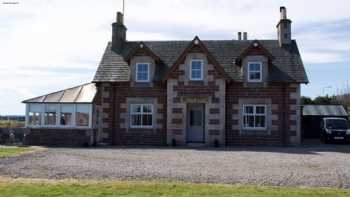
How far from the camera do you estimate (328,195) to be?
10.2m

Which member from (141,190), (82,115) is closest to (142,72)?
(82,115)

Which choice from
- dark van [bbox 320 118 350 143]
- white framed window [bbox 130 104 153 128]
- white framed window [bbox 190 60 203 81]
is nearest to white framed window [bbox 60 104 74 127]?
white framed window [bbox 130 104 153 128]

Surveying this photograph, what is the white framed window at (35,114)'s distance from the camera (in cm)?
2941

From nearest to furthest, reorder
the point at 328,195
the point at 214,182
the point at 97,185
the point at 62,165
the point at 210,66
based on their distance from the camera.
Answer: the point at 328,195, the point at 97,185, the point at 214,182, the point at 62,165, the point at 210,66

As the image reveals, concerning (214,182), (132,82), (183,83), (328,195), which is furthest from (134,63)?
(328,195)

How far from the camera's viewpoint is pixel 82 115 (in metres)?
29.0

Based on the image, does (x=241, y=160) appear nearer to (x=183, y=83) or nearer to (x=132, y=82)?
(x=183, y=83)

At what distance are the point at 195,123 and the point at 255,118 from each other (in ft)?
12.2

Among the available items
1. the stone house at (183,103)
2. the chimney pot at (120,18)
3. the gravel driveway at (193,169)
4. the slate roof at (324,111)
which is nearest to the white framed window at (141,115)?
the stone house at (183,103)

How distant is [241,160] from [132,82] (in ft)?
42.1

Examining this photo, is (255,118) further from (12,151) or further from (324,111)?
(324,111)

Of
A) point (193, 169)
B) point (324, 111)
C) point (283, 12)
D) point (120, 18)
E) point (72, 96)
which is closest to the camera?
point (193, 169)

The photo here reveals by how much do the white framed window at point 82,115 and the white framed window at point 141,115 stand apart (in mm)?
2716

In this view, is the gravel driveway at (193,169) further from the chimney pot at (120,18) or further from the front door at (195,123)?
the chimney pot at (120,18)
